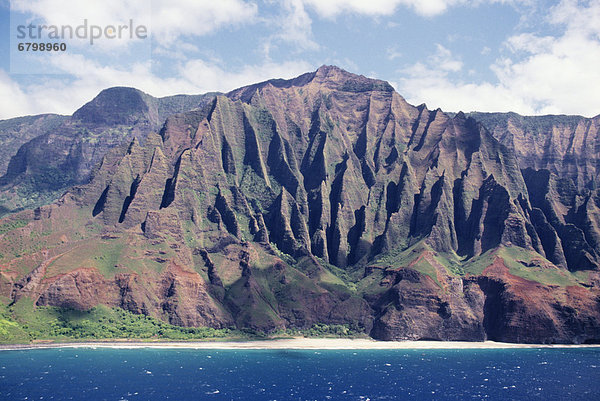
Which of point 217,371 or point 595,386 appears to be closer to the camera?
point 595,386

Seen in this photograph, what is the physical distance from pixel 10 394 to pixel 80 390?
16.8 m

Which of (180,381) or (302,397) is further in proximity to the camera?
(180,381)

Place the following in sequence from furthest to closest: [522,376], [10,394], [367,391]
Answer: [522,376] → [367,391] → [10,394]

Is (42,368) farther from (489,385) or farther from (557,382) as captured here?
(557,382)

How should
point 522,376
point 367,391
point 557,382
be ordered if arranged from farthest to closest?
point 522,376, point 557,382, point 367,391

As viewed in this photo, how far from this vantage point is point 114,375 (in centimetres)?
18575

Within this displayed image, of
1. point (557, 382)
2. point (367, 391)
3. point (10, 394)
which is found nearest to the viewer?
point (10, 394)

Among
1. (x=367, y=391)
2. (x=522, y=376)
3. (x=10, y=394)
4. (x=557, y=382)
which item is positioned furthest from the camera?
(x=522, y=376)

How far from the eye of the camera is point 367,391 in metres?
169

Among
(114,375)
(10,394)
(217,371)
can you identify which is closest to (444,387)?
(217,371)

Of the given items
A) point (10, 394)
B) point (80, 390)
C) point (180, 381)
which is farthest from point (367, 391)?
point (10, 394)

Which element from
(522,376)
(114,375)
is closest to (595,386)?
(522,376)

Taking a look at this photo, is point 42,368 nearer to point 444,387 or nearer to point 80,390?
point 80,390

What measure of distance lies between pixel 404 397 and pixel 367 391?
11.3 meters
